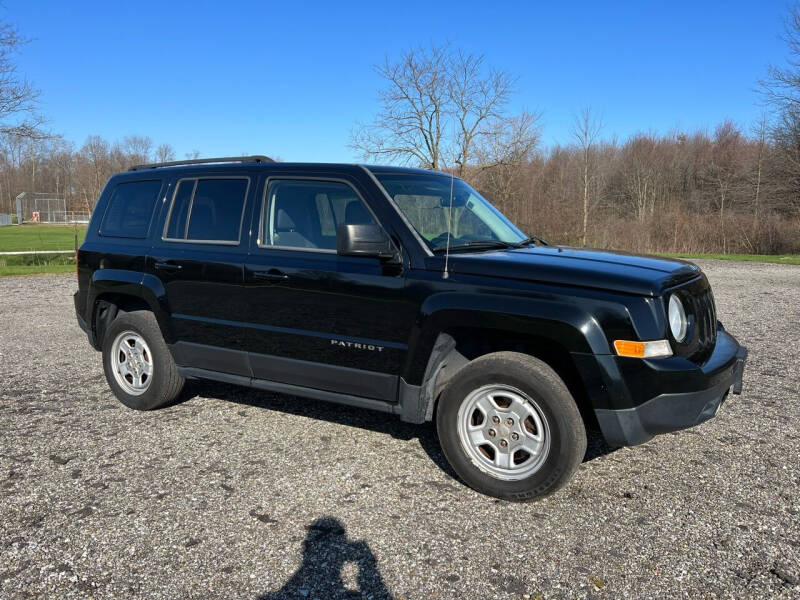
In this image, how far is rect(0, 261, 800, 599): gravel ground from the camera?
280cm

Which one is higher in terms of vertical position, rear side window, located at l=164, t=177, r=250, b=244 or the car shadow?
rear side window, located at l=164, t=177, r=250, b=244

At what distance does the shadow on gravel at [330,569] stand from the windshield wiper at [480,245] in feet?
5.87

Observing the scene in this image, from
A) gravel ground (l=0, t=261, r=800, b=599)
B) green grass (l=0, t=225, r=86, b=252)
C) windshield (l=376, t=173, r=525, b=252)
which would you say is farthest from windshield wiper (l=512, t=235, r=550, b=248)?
green grass (l=0, t=225, r=86, b=252)

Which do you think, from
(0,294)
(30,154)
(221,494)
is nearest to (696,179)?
(0,294)

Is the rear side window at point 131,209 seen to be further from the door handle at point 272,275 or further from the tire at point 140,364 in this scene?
the door handle at point 272,275

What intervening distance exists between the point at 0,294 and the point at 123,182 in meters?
10.4

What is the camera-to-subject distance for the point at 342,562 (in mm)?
2938

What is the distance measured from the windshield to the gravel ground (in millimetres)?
1561

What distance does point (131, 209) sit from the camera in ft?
17.3

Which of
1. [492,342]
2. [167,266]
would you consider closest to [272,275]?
[167,266]

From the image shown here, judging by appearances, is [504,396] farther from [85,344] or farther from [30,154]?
[30,154]

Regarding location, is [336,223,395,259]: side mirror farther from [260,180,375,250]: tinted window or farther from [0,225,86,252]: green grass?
[0,225,86,252]: green grass

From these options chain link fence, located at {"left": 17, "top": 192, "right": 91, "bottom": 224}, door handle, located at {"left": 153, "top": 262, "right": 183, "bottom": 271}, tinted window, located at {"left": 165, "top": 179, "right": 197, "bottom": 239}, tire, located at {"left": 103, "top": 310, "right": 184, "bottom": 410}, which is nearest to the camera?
door handle, located at {"left": 153, "top": 262, "right": 183, "bottom": 271}

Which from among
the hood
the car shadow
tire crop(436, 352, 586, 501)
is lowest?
the car shadow
